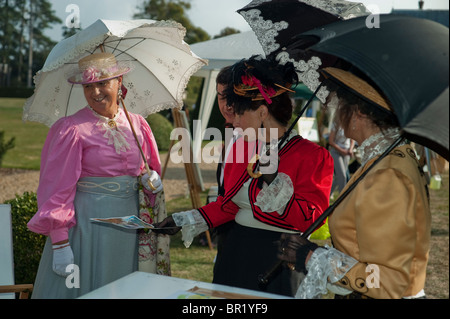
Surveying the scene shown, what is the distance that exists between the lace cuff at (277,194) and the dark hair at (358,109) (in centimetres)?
37

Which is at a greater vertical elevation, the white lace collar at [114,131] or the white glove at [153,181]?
the white lace collar at [114,131]

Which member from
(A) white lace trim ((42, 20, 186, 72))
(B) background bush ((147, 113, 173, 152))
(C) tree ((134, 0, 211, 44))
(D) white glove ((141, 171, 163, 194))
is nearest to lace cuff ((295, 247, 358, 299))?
(D) white glove ((141, 171, 163, 194))

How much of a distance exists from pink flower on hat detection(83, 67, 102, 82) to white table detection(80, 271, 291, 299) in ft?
4.97

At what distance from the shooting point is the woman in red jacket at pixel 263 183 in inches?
90.3

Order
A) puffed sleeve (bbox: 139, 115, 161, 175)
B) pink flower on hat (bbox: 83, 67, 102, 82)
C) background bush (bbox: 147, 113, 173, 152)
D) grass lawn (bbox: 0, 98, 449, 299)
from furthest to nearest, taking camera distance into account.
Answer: background bush (bbox: 147, 113, 173, 152) → grass lawn (bbox: 0, 98, 449, 299) → puffed sleeve (bbox: 139, 115, 161, 175) → pink flower on hat (bbox: 83, 67, 102, 82)

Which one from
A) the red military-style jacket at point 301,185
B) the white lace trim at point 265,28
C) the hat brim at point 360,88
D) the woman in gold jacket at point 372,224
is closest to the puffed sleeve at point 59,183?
→ the red military-style jacket at point 301,185

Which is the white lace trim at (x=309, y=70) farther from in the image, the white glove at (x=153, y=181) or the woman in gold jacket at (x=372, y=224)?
the white glove at (x=153, y=181)

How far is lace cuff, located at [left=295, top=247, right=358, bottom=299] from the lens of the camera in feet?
5.57

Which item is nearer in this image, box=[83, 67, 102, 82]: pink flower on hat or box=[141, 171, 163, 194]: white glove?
box=[83, 67, 102, 82]: pink flower on hat

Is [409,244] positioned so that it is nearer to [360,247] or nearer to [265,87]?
[360,247]

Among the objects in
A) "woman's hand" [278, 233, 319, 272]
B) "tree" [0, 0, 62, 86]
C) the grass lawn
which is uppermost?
"tree" [0, 0, 62, 86]

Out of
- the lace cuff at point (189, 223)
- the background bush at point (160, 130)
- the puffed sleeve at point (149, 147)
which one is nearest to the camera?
the lace cuff at point (189, 223)

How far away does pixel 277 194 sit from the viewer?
211 centimetres

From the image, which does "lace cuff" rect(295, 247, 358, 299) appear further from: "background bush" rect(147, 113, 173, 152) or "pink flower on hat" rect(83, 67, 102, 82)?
"background bush" rect(147, 113, 173, 152)
